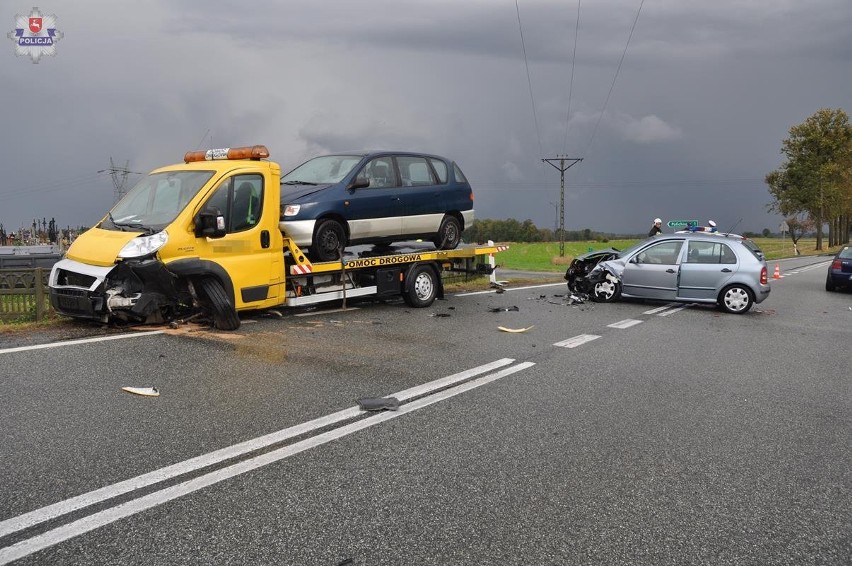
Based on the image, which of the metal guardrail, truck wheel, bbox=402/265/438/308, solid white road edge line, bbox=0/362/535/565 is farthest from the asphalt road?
truck wheel, bbox=402/265/438/308

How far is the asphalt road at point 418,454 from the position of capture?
3.30m

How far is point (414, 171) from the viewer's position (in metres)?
11.8

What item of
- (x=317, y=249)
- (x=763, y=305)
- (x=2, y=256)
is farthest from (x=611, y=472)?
(x=2, y=256)

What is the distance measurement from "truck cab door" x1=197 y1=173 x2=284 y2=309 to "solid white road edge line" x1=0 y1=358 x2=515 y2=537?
394cm

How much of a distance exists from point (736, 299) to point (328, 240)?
7977 millimetres

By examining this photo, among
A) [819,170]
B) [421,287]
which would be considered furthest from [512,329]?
[819,170]

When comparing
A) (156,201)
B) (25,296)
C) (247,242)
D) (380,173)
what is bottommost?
(25,296)

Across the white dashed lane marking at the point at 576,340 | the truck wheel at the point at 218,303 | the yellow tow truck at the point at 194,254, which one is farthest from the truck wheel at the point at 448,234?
the truck wheel at the point at 218,303

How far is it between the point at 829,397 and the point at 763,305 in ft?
30.5

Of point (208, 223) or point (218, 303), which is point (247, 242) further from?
point (218, 303)

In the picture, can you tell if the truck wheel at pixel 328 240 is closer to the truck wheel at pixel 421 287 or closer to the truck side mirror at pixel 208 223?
the truck wheel at pixel 421 287

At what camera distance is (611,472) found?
427 centimetres

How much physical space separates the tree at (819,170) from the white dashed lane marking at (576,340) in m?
62.4

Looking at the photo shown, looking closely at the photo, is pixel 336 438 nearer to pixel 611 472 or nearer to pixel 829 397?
pixel 611 472
